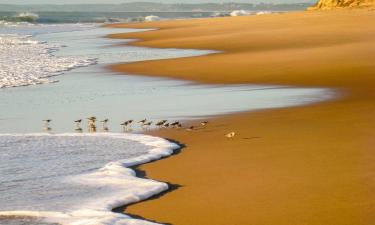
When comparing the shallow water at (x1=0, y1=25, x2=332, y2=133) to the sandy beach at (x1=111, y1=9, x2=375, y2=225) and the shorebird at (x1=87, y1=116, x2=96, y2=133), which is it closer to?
the shorebird at (x1=87, y1=116, x2=96, y2=133)

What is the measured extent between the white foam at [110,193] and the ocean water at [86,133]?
10 mm

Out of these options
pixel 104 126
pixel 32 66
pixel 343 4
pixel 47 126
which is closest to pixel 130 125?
pixel 104 126

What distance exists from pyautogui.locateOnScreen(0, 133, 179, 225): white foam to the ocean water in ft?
0.03

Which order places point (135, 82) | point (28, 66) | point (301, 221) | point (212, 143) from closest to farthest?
point (301, 221) → point (212, 143) → point (135, 82) → point (28, 66)

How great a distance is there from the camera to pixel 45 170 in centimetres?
1012

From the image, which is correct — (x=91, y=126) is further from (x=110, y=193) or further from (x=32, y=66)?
(x=32, y=66)

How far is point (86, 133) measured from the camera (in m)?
13.1

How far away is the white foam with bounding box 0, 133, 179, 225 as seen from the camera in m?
7.79

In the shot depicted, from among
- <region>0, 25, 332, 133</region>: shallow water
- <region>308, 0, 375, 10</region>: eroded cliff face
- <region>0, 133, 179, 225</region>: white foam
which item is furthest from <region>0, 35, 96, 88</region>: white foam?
<region>308, 0, 375, 10</region>: eroded cliff face

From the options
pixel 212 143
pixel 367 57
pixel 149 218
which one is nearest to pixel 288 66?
pixel 367 57

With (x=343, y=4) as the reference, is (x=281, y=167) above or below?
above

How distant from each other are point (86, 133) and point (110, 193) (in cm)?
440

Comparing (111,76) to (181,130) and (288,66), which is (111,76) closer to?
(288,66)

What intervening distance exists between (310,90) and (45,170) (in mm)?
9036
